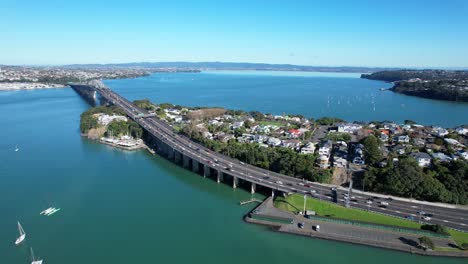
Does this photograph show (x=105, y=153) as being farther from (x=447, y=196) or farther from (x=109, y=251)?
(x=447, y=196)

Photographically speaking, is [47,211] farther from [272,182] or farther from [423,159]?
[423,159]

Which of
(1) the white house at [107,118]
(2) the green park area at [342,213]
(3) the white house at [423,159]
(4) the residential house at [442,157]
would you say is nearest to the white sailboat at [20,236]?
(2) the green park area at [342,213]

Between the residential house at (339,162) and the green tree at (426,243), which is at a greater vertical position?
the residential house at (339,162)

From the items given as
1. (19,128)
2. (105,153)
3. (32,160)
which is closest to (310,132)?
(105,153)

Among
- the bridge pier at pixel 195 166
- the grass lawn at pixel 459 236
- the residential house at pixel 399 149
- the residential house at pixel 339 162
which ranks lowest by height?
the bridge pier at pixel 195 166

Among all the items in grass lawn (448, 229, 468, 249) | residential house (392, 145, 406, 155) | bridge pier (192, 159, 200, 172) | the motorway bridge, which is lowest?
bridge pier (192, 159, 200, 172)

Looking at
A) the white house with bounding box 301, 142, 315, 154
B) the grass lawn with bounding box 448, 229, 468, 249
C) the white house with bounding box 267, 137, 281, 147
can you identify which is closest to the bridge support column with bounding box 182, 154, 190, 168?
the white house with bounding box 267, 137, 281, 147

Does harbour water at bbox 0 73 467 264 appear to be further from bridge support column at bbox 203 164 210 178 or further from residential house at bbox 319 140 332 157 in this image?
residential house at bbox 319 140 332 157

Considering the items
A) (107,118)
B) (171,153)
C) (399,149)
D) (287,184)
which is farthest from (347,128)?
(107,118)

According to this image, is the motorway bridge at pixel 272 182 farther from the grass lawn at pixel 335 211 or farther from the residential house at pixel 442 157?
the residential house at pixel 442 157
